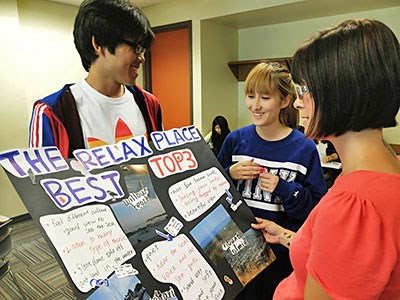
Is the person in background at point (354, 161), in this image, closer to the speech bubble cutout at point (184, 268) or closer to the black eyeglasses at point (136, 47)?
the speech bubble cutout at point (184, 268)

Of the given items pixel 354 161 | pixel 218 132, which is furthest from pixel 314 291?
pixel 218 132

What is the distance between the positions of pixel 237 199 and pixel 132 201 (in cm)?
42

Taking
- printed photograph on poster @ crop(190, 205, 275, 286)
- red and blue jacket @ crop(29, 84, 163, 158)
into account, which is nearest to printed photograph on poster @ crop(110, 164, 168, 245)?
printed photograph on poster @ crop(190, 205, 275, 286)

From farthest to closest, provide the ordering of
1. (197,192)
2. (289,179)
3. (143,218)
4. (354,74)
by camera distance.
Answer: (289,179), (197,192), (143,218), (354,74)

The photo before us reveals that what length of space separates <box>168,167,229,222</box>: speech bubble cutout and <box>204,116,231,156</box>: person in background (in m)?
2.99

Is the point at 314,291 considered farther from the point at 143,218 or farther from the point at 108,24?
the point at 108,24

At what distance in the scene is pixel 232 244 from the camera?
1.02 metres

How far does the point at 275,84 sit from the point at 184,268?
2.70ft

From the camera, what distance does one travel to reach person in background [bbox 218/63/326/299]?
4.03ft

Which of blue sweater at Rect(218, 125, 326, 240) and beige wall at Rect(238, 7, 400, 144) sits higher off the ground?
beige wall at Rect(238, 7, 400, 144)

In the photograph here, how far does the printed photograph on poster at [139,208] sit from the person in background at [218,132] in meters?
3.21

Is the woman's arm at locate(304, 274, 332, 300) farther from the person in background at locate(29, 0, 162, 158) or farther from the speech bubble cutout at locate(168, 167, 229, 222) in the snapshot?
the person in background at locate(29, 0, 162, 158)

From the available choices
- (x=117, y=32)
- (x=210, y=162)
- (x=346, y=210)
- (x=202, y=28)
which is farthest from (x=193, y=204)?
(x=202, y=28)

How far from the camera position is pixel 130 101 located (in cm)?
129
